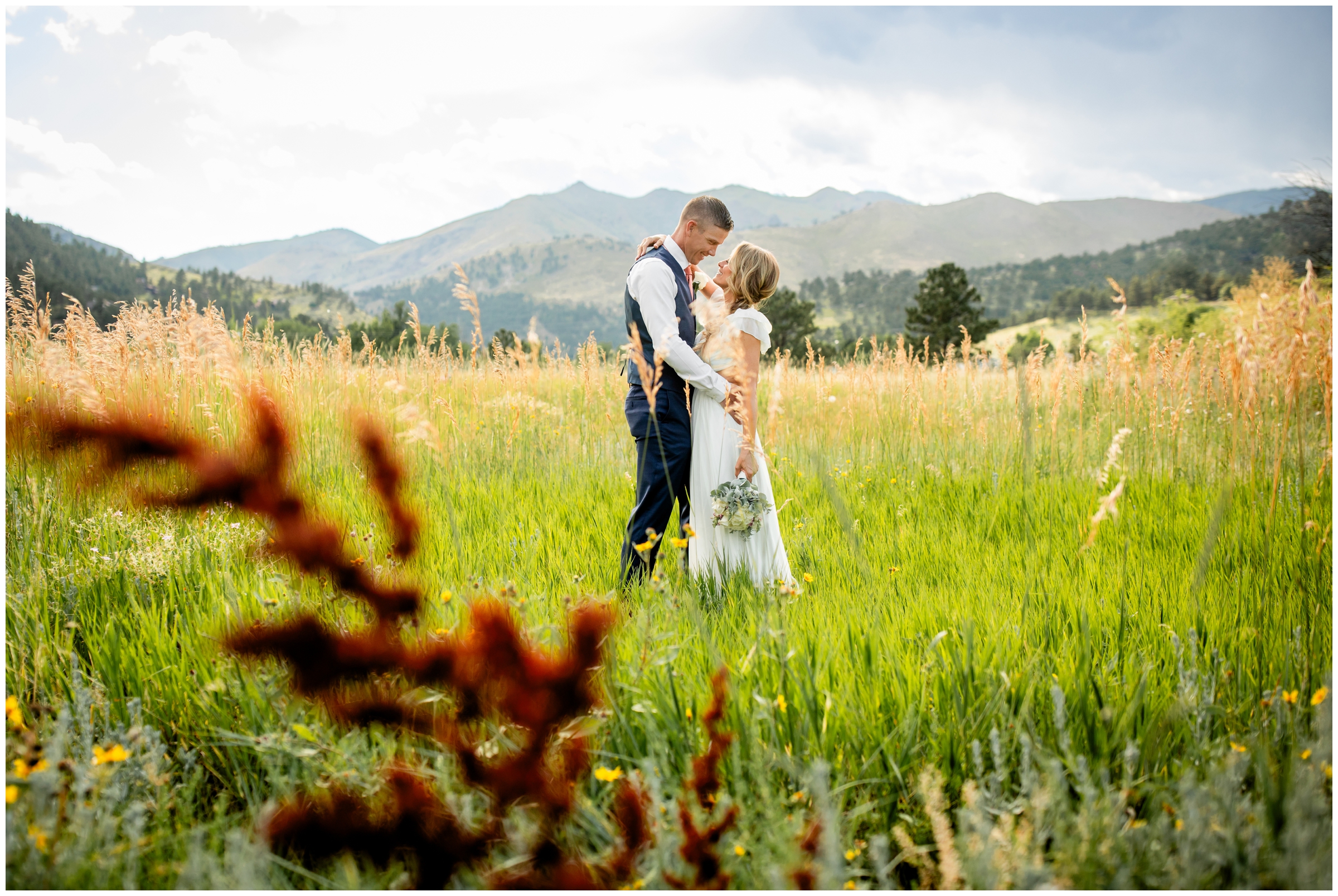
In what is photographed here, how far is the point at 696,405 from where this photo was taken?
3533 mm

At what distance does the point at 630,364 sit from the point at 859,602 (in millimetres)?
1765

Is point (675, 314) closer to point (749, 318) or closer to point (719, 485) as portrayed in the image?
point (749, 318)

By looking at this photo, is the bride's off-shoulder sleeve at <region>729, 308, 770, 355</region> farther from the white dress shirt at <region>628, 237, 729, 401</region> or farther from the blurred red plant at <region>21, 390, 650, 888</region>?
the blurred red plant at <region>21, 390, 650, 888</region>

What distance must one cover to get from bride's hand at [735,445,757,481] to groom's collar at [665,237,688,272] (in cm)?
108

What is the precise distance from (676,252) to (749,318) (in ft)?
1.85

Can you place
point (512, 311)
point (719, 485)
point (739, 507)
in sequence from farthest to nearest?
point (512, 311), point (719, 485), point (739, 507)

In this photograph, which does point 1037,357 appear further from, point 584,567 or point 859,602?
point 584,567

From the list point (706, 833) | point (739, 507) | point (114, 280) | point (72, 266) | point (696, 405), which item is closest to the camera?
point (706, 833)

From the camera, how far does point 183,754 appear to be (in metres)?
1.90

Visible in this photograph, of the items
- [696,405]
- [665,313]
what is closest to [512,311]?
[696,405]

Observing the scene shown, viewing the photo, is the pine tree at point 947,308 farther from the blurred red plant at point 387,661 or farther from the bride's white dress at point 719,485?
the blurred red plant at point 387,661

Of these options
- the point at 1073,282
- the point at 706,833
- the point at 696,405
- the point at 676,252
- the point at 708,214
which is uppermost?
the point at 1073,282

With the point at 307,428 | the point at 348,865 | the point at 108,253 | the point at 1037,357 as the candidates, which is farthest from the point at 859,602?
the point at 108,253

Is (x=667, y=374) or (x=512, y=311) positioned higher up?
(x=512, y=311)
